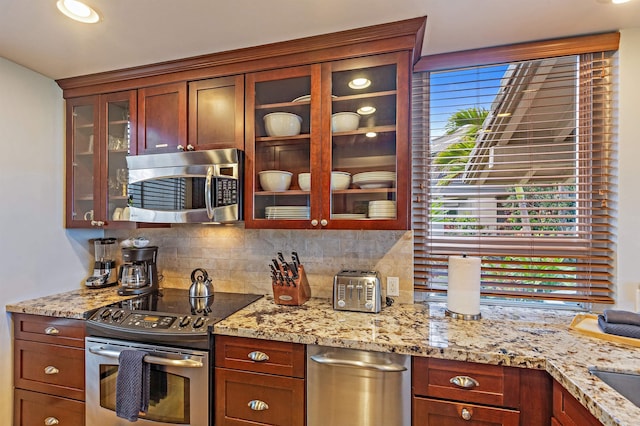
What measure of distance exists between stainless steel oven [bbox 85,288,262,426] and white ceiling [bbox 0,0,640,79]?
150 cm

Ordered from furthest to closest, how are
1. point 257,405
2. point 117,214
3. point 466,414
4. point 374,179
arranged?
point 117,214 → point 374,179 → point 257,405 → point 466,414

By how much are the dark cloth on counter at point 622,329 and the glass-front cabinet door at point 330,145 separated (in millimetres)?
971

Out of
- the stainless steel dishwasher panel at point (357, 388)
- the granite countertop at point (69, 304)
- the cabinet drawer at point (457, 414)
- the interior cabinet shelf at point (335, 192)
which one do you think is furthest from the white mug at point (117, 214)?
the cabinet drawer at point (457, 414)

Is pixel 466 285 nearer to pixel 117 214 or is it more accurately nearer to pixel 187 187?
pixel 187 187

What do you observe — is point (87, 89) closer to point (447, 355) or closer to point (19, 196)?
point (19, 196)

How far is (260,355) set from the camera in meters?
1.46

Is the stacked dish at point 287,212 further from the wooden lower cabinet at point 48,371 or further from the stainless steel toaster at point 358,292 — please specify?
the wooden lower cabinet at point 48,371

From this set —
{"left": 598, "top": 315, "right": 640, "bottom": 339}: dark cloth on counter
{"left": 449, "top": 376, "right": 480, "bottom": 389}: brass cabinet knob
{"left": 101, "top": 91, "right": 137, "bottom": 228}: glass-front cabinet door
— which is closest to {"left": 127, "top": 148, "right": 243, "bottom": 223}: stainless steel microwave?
{"left": 101, "top": 91, "right": 137, "bottom": 228}: glass-front cabinet door

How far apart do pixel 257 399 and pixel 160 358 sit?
53 cm

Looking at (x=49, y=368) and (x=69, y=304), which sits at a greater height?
(x=69, y=304)

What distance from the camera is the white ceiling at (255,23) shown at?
4.63ft

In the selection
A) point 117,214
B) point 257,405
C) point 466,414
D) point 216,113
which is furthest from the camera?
point 117,214

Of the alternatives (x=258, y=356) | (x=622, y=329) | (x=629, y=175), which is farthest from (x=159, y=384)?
(x=629, y=175)

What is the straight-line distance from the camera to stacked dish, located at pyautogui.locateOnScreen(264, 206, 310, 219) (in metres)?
1.75
